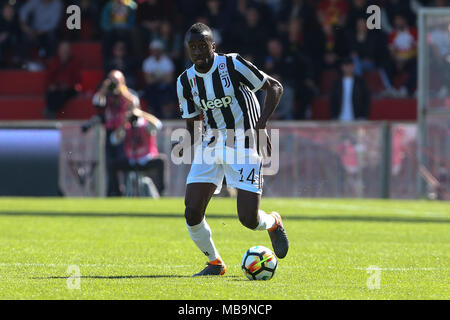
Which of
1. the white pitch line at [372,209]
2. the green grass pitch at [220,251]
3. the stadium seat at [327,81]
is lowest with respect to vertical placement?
the white pitch line at [372,209]

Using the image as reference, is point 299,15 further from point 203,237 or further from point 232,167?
point 203,237

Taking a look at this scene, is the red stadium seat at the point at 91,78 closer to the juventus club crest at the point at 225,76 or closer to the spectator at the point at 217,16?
the spectator at the point at 217,16

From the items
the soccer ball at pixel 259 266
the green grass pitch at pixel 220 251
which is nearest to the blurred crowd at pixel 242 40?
the green grass pitch at pixel 220 251

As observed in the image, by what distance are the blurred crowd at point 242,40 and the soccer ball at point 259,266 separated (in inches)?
503

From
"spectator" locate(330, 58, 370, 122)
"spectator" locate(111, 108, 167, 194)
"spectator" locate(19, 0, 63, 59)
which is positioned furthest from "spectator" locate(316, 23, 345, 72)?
"spectator" locate(19, 0, 63, 59)

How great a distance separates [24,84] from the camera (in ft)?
72.9

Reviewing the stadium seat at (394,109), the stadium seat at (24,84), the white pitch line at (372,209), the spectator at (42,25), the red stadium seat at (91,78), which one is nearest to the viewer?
the white pitch line at (372,209)

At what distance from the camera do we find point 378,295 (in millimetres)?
6676

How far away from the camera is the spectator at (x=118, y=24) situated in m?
21.8

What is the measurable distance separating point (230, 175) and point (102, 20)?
47.9ft

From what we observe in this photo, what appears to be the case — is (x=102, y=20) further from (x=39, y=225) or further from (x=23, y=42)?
(x=39, y=225)

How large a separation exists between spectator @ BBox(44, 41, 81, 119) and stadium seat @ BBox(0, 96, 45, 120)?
42cm

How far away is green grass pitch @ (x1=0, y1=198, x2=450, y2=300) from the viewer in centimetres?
695

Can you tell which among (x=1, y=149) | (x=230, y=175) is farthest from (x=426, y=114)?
(x=230, y=175)
